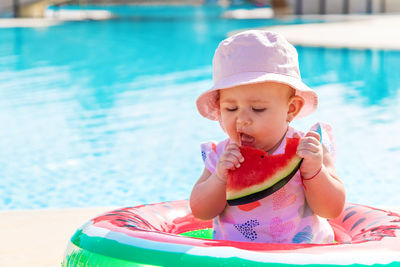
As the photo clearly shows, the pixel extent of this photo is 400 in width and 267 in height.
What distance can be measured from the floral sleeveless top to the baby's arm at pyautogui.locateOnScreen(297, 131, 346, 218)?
2.2 inches

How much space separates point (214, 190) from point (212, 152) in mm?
218

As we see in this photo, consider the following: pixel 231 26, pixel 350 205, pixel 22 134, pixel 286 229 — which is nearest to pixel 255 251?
pixel 286 229

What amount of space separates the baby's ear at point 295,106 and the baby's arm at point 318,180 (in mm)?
150

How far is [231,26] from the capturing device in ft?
75.1

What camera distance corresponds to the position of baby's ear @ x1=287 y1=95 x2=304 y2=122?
2650 millimetres

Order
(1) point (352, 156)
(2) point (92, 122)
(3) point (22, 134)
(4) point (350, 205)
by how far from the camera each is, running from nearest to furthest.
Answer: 1. (4) point (350, 205)
2. (1) point (352, 156)
3. (3) point (22, 134)
4. (2) point (92, 122)

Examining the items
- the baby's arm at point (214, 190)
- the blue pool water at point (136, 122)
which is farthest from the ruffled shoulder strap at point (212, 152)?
the blue pool water at point (136, 122)

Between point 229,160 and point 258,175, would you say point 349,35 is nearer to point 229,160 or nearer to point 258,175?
point 258,175

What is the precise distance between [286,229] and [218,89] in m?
0.59

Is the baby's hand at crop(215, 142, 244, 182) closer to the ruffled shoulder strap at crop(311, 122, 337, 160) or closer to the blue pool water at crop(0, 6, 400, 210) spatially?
the ruffled shoulder strap at crop(311, 122, 337, 160)

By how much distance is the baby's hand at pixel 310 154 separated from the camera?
2455mm

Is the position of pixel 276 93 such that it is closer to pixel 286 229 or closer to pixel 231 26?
pixel 286 229

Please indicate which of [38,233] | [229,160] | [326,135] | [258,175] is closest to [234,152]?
[229,160]

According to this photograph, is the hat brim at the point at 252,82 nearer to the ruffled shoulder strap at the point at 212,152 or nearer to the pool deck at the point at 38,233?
the ruffled shoulder strap at the point at 212,152
